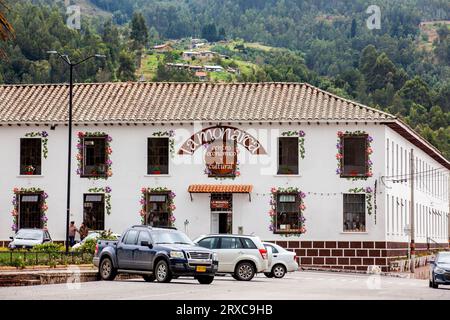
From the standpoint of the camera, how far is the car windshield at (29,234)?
61.0 metres

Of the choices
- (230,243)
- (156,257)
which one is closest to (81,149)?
(230,243)

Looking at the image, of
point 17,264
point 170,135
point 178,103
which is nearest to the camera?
point 17,264

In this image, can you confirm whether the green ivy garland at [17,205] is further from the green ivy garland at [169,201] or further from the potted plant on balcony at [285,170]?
the potted plant on balcony at [285,170]

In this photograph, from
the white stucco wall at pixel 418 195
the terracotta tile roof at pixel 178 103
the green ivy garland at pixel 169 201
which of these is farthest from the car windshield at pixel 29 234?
the white stucco wall at pixel 418 195

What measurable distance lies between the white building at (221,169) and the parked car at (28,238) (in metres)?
3.08

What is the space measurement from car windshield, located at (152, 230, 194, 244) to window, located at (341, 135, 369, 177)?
24.8 m

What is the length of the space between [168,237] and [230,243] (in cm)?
551

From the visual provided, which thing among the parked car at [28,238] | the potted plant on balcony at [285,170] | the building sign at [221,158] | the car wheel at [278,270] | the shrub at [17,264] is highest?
the building sign at [221,158]

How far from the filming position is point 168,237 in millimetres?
39000

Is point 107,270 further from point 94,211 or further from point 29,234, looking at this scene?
Result: point 94,211

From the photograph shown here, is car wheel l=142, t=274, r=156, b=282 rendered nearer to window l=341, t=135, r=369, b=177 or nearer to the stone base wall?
the stone base wall

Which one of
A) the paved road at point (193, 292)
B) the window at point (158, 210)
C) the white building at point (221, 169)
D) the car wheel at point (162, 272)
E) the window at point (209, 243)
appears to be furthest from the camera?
the window at point (158, 210)

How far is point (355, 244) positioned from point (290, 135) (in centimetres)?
655

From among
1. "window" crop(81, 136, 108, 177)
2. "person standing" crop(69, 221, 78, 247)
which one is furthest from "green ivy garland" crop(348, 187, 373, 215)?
"person standing" crop(69, 221, 78, 247)
